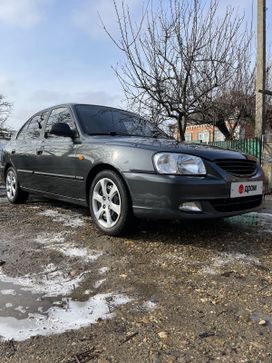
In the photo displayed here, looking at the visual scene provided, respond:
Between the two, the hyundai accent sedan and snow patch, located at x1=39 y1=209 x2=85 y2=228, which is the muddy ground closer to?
snow patch, located at x1=39 y1=209 x2=85 y2=228

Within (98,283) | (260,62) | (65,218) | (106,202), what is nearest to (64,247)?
(106,202)

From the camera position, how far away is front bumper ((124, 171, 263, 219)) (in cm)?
386

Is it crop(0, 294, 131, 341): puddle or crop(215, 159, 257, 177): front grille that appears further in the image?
crop(215, 159, 257, 177): front grille

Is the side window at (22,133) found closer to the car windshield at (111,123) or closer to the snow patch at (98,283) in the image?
the car windshield at (111,123)


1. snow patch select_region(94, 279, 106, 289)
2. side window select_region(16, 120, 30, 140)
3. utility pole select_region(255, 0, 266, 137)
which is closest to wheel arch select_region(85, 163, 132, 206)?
snow patch select_region(94, 279, 106, 289)

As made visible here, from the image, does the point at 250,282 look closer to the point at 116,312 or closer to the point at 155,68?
the point at 116,312

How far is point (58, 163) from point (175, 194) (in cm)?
201

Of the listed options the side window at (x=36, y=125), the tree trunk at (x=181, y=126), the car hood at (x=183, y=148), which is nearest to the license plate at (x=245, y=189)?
the car hood at (x=183, y=148)

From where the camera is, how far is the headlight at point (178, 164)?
3.91 m

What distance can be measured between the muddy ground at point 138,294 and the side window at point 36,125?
6.17 feet

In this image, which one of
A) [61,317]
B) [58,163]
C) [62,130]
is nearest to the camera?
[61,317]

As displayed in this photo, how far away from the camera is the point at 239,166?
4359 millimetres

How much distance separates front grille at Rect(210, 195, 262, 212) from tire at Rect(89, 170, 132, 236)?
0.87m

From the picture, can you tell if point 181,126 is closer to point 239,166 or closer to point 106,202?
point 239,166
